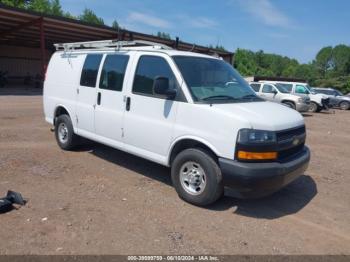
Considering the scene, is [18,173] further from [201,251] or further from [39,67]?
[39,67]

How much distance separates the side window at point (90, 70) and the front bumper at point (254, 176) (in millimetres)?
3205

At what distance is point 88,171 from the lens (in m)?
6.25

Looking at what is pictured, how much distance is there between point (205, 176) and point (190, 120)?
2.59ft

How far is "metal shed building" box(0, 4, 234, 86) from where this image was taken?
73.7 ft

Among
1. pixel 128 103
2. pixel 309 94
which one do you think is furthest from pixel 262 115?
pixel 309 94

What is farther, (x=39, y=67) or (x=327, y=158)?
(x=39, y=67)

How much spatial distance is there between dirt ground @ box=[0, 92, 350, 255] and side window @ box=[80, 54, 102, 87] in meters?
1.53

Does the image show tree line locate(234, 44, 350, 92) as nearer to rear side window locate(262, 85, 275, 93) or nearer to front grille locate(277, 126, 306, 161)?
rear side window locate(262, 85, 275, 93)

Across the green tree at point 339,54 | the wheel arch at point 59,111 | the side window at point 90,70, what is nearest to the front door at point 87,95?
the side window at point 90,70

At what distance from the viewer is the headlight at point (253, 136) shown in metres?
4.35

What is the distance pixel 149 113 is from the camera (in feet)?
17.6

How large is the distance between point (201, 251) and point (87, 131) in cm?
378

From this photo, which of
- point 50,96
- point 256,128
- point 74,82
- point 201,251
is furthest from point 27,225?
point 50,96

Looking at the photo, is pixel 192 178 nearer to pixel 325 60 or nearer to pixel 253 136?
pixel 253 136
